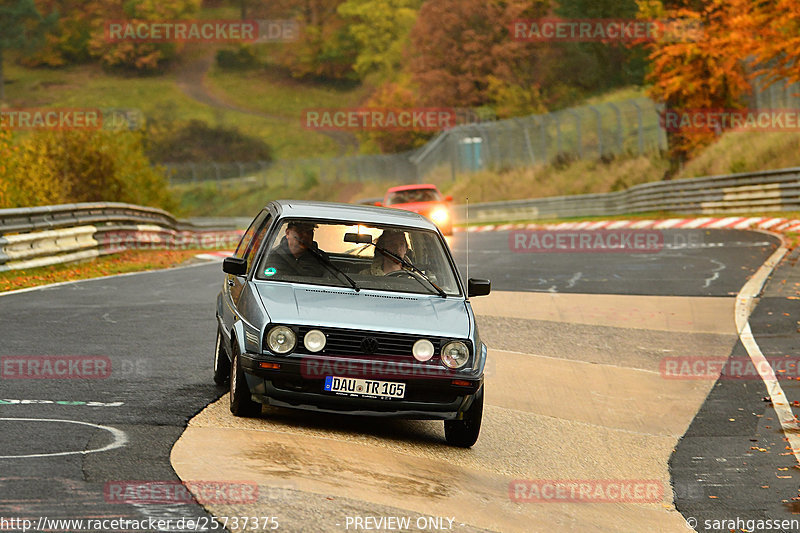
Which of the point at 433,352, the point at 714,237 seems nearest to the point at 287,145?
the point at 714,237

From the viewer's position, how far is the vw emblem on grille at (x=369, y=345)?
7.61 m

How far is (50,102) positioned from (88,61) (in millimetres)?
17199

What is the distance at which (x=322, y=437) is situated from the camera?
25.2ft

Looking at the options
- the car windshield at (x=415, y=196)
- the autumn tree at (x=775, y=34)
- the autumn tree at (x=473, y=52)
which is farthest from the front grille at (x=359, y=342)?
the autumn tree at (x=473, y=52)

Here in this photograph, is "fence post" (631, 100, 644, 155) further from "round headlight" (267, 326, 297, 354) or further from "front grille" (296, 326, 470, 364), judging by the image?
"round headlight" (267, 326, 297, 354)

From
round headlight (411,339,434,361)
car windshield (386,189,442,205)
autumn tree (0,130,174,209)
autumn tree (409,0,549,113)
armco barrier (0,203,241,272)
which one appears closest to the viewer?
round headlight (411,339,434,361)

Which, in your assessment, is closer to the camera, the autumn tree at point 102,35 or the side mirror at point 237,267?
the side mirror at point 237,267

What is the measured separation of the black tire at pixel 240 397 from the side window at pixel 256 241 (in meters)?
1.08

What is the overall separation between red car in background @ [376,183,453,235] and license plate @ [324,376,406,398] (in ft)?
71.0

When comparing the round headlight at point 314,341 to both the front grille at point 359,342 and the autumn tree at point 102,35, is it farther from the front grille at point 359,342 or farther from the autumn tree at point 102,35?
the autumn tree at point 102,35

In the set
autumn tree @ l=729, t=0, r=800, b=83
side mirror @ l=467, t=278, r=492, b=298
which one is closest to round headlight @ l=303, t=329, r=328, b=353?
side mirror @ l=467, t=278, r=492, b=298

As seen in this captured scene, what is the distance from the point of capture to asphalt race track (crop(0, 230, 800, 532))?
5.98 meters

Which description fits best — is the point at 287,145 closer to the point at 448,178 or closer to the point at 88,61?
the point at 88,61

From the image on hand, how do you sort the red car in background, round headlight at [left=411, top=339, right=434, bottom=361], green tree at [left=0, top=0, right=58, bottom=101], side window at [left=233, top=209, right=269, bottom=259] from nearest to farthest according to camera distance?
1. round headlight at [left=411, top=339, right=434, bottom=361]
2. side window at [left=233, top=209, right=269, bottom=259]
3. the red car in background
4. green tree at [left=0, top=0, right=58, bottom=101]
